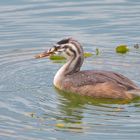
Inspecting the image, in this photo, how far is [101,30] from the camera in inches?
751

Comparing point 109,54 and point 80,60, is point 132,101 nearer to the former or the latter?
point 80,60

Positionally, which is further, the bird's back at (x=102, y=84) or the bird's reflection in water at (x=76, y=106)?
the bird's back at (x=102, y=84)

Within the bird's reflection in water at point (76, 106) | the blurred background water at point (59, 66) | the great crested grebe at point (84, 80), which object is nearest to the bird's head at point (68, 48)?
the great crested grebe at point (84, 80)

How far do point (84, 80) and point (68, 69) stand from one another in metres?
0.80

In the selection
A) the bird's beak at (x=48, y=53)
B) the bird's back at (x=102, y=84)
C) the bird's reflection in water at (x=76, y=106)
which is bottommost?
the bird's reflection in water at (x=76, y=106)

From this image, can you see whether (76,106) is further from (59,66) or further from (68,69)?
(59,66)

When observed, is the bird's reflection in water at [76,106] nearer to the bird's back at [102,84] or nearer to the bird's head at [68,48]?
the bird's back at [102,84]

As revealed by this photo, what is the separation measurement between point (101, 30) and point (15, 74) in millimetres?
3535

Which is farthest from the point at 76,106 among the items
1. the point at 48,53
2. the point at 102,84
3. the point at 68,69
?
the point at 48,53

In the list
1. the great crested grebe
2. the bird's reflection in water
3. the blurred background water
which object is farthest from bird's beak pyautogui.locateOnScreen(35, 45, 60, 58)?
the bird's reflection in water

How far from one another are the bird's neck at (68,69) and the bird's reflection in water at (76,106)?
237 mm

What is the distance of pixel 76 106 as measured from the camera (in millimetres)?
14680

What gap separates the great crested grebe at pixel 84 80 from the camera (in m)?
15.0

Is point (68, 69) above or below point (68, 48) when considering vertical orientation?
below
